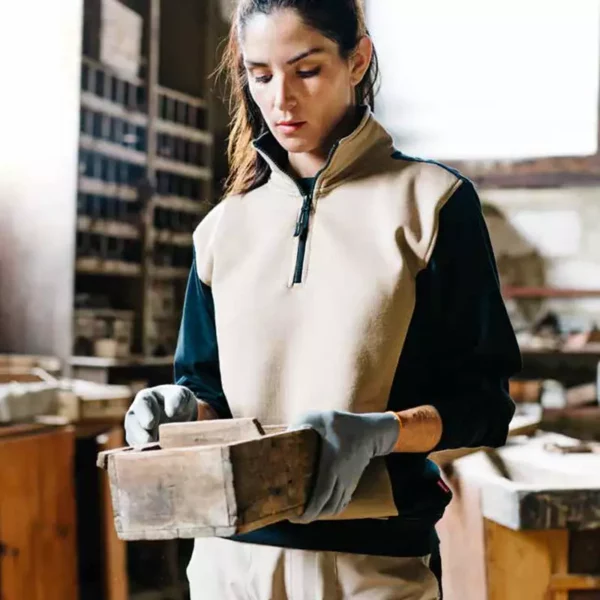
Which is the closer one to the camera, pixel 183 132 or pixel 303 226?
pixel 303 226

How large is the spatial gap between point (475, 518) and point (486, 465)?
0.54 ft

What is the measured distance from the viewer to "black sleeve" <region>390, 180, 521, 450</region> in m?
1.01

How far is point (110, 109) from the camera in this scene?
3.04 metres

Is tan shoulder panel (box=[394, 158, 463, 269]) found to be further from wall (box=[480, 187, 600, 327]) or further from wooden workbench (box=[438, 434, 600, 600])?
wall (box=[480, 187, 600, 327])

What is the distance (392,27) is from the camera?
3.84 metres

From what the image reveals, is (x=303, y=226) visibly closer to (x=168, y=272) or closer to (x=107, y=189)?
(x=107, y=189)

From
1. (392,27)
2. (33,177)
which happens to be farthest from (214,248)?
(392,27)

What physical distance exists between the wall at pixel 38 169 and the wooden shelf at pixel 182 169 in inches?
16.1

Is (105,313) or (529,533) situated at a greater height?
(105,313)

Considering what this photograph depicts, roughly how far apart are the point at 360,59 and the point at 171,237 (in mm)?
2317

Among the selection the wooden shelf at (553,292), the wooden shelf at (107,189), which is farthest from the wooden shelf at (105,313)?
the wooden shelf at (553,292)

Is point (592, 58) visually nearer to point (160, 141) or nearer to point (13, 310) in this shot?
point (160, 141)

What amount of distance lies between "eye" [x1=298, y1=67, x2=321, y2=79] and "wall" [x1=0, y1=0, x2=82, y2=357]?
80.3 inches

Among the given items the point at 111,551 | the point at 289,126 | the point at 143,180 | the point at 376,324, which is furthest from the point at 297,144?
the point at 143,180
